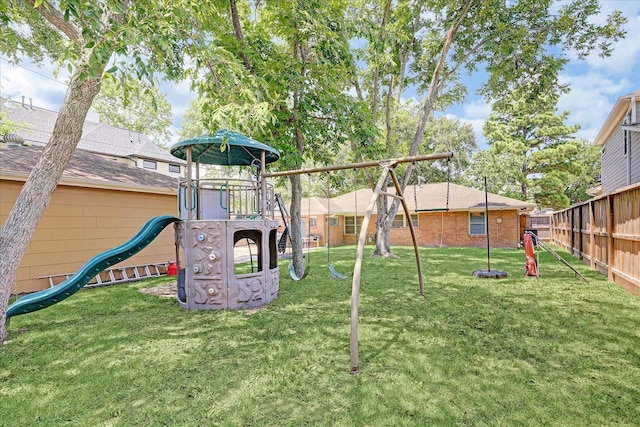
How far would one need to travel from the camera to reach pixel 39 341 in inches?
162

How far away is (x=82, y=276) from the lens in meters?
5.15

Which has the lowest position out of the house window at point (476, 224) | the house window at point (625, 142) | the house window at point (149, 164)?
the house window at point (476, 224)

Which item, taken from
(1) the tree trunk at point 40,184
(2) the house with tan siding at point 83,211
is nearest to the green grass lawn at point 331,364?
(1) the tree trunk at point 40,184

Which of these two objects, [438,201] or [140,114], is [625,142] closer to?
[438,201]

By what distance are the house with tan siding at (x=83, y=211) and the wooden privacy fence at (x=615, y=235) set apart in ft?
36.4

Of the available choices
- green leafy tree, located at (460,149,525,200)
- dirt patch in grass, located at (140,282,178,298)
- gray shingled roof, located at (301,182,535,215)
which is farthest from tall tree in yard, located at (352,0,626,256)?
green leafy tree, located at (460,149,525,200)

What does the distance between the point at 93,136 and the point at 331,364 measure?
24465 millimetres

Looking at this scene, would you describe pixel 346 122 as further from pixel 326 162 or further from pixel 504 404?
pixel 504 404

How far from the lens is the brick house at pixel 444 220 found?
16812 mm

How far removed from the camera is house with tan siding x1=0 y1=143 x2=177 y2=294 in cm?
706

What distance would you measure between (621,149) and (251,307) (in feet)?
43.1

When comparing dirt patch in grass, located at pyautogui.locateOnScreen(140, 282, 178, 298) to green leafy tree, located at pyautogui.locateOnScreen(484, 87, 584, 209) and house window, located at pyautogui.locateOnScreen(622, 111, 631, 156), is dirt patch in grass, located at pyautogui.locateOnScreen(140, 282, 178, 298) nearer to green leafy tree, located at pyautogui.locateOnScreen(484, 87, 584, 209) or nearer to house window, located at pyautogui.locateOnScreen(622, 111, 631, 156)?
house window, located at pyautogui.locateOnScreen(622, 111, 631, 156)

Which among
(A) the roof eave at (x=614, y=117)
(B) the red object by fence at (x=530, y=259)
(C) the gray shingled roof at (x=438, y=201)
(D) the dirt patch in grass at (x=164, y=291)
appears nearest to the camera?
(D) the dirt patch in grass at (x=164, y=291)

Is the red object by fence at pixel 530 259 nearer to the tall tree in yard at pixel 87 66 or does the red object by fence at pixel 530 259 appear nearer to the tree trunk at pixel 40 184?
the tall tree in yard at pixel 87 66
